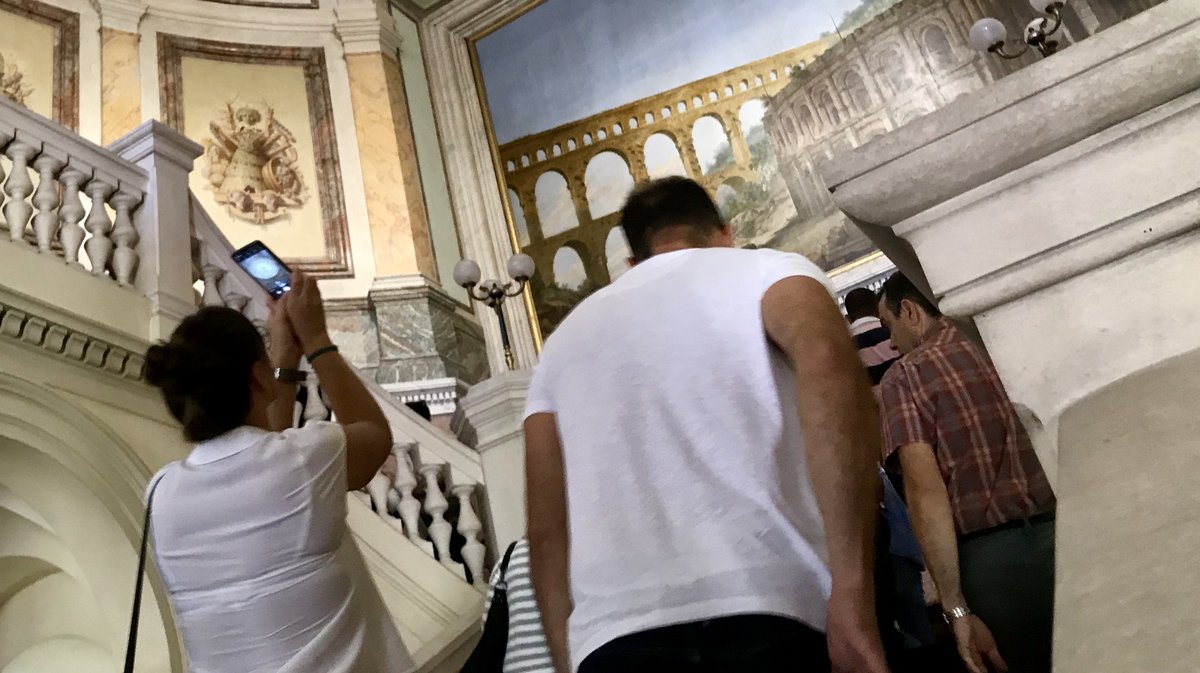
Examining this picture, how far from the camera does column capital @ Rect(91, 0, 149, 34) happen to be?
24.6 feet

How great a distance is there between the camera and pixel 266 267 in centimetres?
287

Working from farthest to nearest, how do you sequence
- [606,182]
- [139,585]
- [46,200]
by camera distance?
1. [606,182]
2. [46,200]
3. [139,585]

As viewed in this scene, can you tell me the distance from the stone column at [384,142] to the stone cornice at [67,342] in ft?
13.5

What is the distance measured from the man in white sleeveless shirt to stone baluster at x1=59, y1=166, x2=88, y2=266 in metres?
2.87

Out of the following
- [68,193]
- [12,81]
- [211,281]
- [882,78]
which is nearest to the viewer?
[68,193]

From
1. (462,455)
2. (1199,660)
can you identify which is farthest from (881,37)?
(1199,660)

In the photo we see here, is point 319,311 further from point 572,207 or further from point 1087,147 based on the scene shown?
point 572,207

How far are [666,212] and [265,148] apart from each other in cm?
710

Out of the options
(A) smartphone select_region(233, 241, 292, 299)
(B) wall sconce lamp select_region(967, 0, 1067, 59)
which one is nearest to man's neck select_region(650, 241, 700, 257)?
(A) smartphone select_region(233, 241, 292, 299)

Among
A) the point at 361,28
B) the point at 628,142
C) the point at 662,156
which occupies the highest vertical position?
the point at 361,28

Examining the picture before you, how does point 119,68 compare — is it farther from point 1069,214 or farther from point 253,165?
point 1069,214

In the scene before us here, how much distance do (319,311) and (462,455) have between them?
2207 millimetres

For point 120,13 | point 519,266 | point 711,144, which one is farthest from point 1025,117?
point 120,13

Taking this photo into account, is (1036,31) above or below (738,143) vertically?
below
